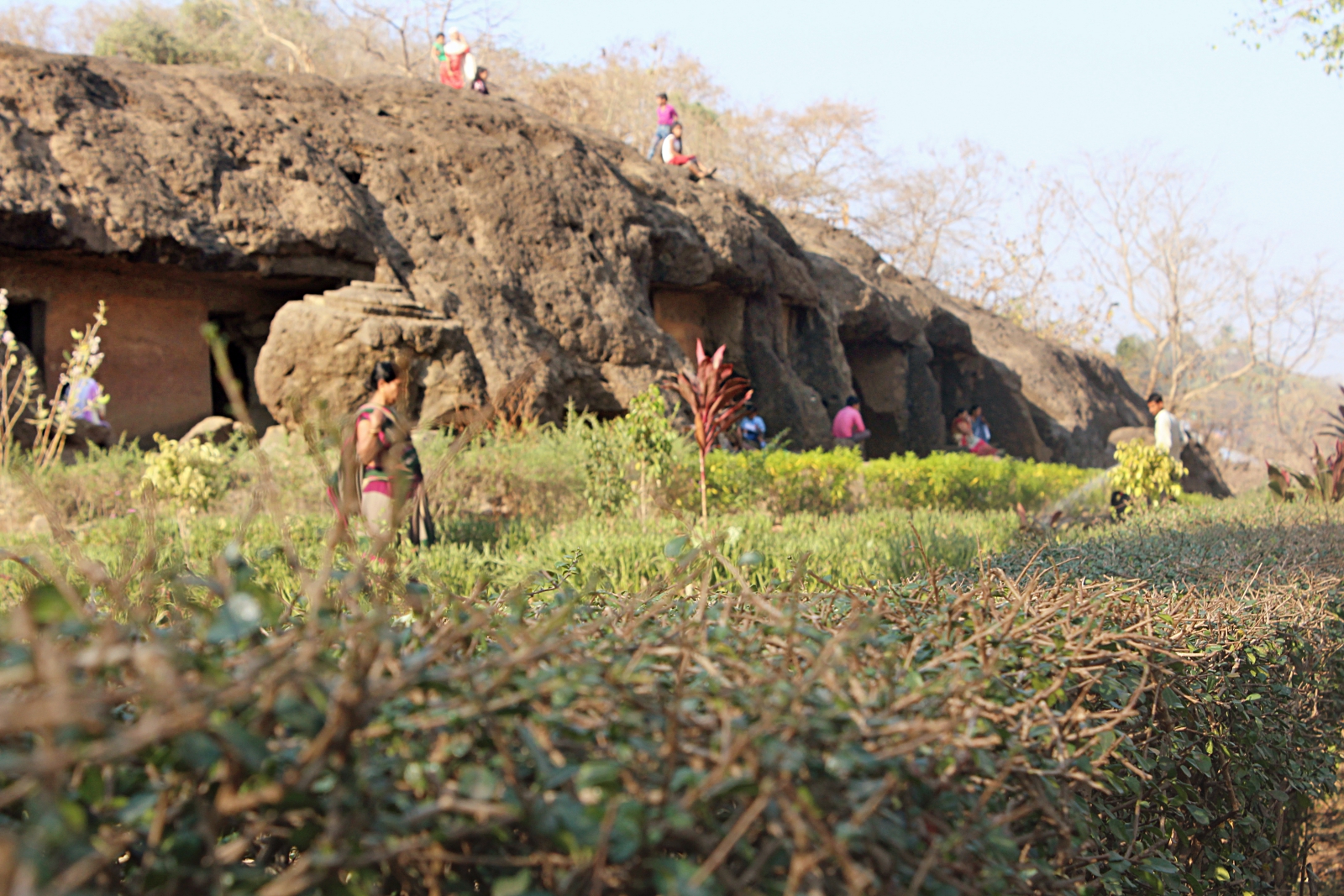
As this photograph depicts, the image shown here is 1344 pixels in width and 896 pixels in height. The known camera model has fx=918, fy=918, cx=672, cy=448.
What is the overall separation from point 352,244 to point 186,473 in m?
4.56

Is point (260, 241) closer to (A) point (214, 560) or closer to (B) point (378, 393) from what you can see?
(B) point (378, 393)

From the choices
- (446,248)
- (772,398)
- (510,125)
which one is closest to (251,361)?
(446,248)

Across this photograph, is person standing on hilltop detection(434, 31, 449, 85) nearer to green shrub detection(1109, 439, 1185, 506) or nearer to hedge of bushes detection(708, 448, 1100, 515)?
hedge of bushes detection(708, 448, 1100, 515)

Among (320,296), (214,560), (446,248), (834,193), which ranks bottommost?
(214,560)

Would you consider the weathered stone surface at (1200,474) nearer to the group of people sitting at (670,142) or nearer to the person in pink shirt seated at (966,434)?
the person in pink shirt seated at (966,434)

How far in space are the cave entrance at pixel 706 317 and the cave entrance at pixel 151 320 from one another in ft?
19.4

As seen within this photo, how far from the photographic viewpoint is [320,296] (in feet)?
34.5

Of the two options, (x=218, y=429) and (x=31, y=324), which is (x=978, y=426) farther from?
(x=31, y=324)

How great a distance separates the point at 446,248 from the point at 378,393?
6.36 metres

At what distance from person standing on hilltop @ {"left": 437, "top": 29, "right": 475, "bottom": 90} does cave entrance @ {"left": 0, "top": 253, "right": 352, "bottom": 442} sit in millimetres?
5600

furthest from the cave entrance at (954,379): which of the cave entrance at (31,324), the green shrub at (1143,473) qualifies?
the cave entrance at (31,324)

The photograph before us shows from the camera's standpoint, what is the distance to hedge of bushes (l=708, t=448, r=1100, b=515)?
9023mm

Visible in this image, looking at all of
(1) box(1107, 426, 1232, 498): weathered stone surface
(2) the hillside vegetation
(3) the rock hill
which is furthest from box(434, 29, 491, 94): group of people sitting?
(2) the hillside vegetation

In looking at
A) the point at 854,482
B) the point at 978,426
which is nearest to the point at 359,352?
the point at 854,482
